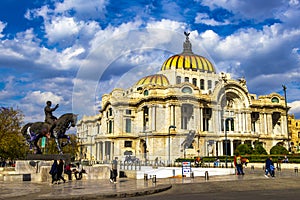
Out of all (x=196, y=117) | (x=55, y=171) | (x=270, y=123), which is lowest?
(x=55, y=171)

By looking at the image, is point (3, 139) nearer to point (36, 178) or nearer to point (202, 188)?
point (36, 178)

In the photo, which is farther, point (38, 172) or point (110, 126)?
point (110, 126)

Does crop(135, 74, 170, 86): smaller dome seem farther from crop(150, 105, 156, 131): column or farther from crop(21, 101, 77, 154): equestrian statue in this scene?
crop(21, 101, 77, 154): equestrian statue

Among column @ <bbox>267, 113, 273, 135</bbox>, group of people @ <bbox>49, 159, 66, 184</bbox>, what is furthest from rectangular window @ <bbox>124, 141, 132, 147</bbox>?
group of people @ <bbox>49, 159, 66, 184</bbox>

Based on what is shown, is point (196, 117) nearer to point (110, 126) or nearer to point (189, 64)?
point (110, 126)

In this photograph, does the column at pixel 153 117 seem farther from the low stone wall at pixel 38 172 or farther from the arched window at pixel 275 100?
the low stone wall at pixel 38 172

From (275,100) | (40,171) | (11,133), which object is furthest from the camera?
(275,100)

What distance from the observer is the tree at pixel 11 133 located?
147 feet

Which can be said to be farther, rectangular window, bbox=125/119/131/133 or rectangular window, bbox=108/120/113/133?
rectangular window, bbox=108/120/113/133

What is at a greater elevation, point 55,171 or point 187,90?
point 187,90

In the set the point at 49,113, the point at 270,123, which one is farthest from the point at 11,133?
the point at 270,123

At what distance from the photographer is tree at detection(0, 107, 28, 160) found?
147 feet

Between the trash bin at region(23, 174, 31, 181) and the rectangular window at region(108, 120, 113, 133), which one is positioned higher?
the rectangular window at region(108, 120, 113, 133)

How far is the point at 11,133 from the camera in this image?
46.7 m
